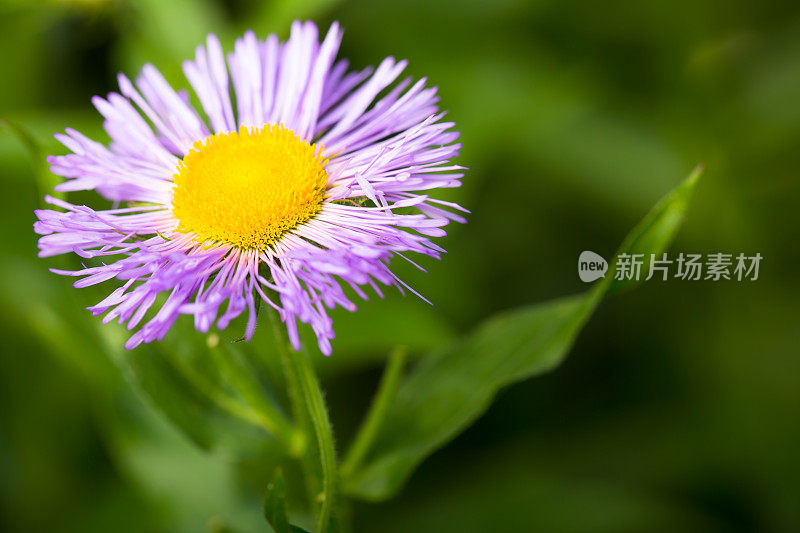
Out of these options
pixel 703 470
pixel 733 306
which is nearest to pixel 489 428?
pixel 703 470

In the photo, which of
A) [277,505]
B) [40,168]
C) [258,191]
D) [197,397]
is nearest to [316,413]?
[277,505]

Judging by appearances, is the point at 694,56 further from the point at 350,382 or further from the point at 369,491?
the point at 369,491

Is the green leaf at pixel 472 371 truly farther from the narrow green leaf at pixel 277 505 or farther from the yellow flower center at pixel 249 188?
the yellow flower center at pixel 249 188

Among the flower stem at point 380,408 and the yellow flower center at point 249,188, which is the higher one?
the yellow flower center at point 249,188

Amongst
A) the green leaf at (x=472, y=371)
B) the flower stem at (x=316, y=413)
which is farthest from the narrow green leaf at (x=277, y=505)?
the green leaf at (x=472, y=371)

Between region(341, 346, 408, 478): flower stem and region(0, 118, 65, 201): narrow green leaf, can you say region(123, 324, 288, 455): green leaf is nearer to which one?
region(341, 346, 408, 478): flower stem

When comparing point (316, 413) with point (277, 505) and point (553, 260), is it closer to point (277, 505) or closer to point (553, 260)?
point (277, 505)
